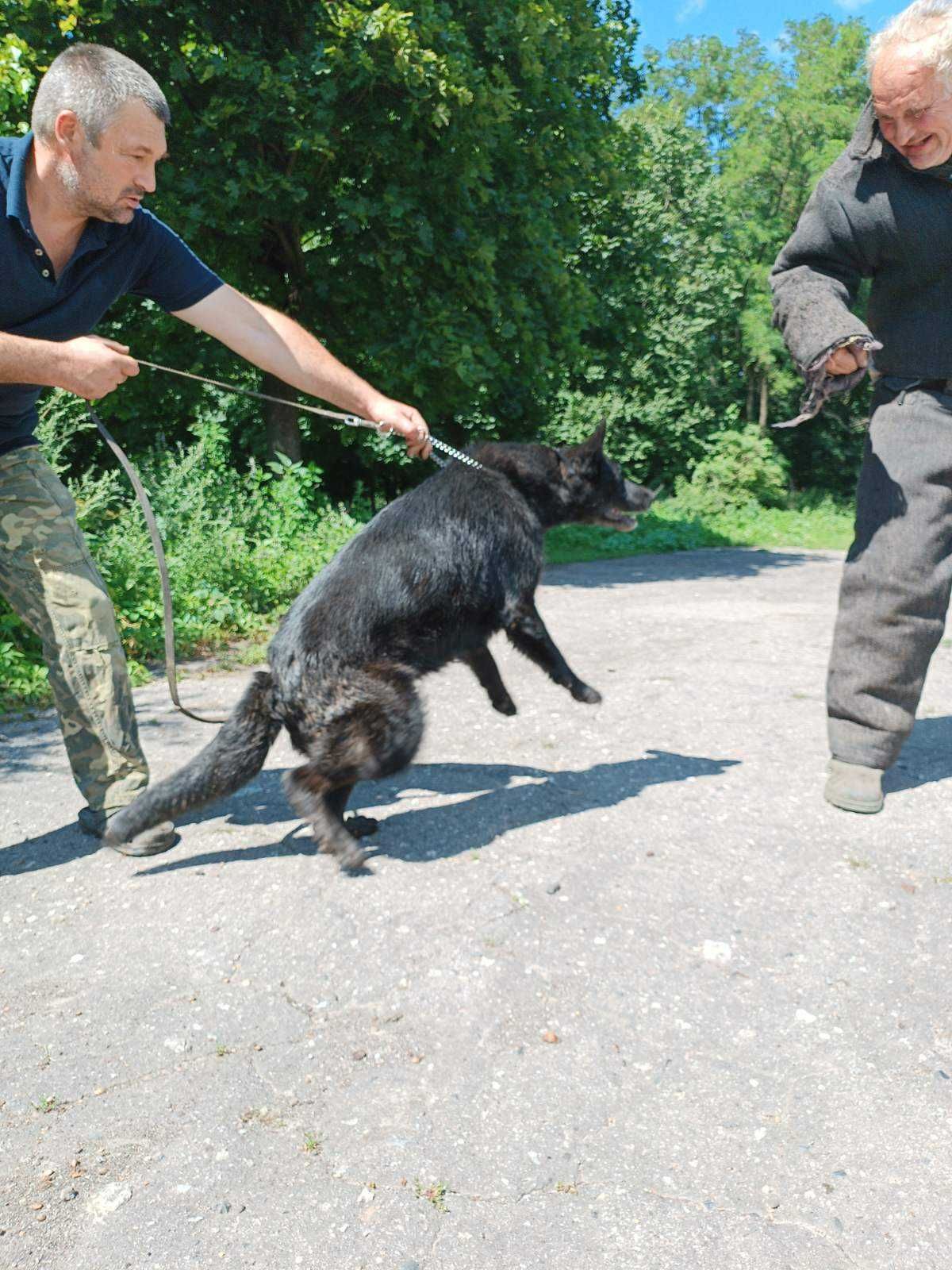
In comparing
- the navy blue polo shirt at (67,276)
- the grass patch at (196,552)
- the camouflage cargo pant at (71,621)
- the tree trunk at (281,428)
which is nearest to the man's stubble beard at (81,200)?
the navy blue polo shirt at (67,276)

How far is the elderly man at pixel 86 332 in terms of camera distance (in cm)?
286

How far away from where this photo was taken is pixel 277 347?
3484 millimetres

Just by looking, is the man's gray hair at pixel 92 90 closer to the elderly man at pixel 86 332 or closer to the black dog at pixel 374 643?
the elderly man at pixel 86 332

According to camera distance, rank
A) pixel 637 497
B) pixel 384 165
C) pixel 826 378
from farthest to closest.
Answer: pixel 384 165 < pixel 637 497 < pixel 826 378

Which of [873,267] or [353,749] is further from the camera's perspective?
[873,267]

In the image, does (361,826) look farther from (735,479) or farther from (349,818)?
(735,479)

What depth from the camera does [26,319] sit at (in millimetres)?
3049

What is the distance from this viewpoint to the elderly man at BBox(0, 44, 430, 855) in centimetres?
286

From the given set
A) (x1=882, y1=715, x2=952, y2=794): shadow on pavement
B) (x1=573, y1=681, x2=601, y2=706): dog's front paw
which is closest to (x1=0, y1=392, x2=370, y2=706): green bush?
(x1=573, y1=681, x2=601, y2=706): dog's front paw

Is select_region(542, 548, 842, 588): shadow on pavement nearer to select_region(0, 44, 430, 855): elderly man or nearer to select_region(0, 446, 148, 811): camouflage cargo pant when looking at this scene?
select_region(0, 44, 430, 855): elderly man

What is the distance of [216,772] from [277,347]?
147cm

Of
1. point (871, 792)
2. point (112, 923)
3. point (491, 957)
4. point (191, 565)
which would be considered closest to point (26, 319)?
point (112, 923)

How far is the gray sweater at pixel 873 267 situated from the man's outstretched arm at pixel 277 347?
4.45 feet

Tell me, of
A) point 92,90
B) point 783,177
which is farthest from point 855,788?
point 783,177
